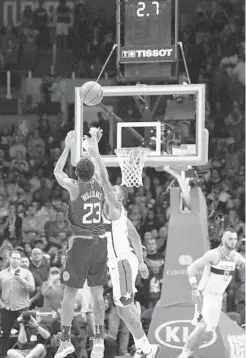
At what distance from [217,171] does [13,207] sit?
3892 mm

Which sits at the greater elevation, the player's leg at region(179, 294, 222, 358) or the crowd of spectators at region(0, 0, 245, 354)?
the crowd of spectators at region(0, 0, 245, 354)

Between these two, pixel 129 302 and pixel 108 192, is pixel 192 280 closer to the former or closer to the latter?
pixel 129 302

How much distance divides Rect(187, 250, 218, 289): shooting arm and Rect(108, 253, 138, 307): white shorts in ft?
5.02

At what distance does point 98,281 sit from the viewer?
12523mm

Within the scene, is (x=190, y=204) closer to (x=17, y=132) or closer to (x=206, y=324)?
(x=206, y=324)

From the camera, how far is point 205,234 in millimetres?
15516

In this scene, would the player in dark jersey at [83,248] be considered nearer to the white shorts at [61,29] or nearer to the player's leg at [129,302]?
the player's leg at [129,302]

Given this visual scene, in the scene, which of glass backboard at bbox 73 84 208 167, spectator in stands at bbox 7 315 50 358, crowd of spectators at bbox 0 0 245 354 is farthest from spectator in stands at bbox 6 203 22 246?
spectator in stands at bbox 7 315 50 358

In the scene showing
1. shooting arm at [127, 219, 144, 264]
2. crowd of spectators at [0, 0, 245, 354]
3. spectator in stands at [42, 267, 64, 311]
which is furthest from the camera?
crowd of spectators at [0, 0, 245, 354]

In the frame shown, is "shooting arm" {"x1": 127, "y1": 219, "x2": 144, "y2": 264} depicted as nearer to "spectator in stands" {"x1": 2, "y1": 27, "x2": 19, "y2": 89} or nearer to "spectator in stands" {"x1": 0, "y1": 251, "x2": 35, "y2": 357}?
"spectator in stands" {"x1": 0, "y1": 251, "x2": 35, "y2": 357}

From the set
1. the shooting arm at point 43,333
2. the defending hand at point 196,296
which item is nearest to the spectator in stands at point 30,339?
the shooting arm at point 43,333

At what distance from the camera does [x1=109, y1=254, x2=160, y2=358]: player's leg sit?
42.2ft

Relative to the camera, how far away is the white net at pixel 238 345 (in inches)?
596

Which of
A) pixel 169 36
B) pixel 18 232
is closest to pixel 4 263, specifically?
pixel 18 232
